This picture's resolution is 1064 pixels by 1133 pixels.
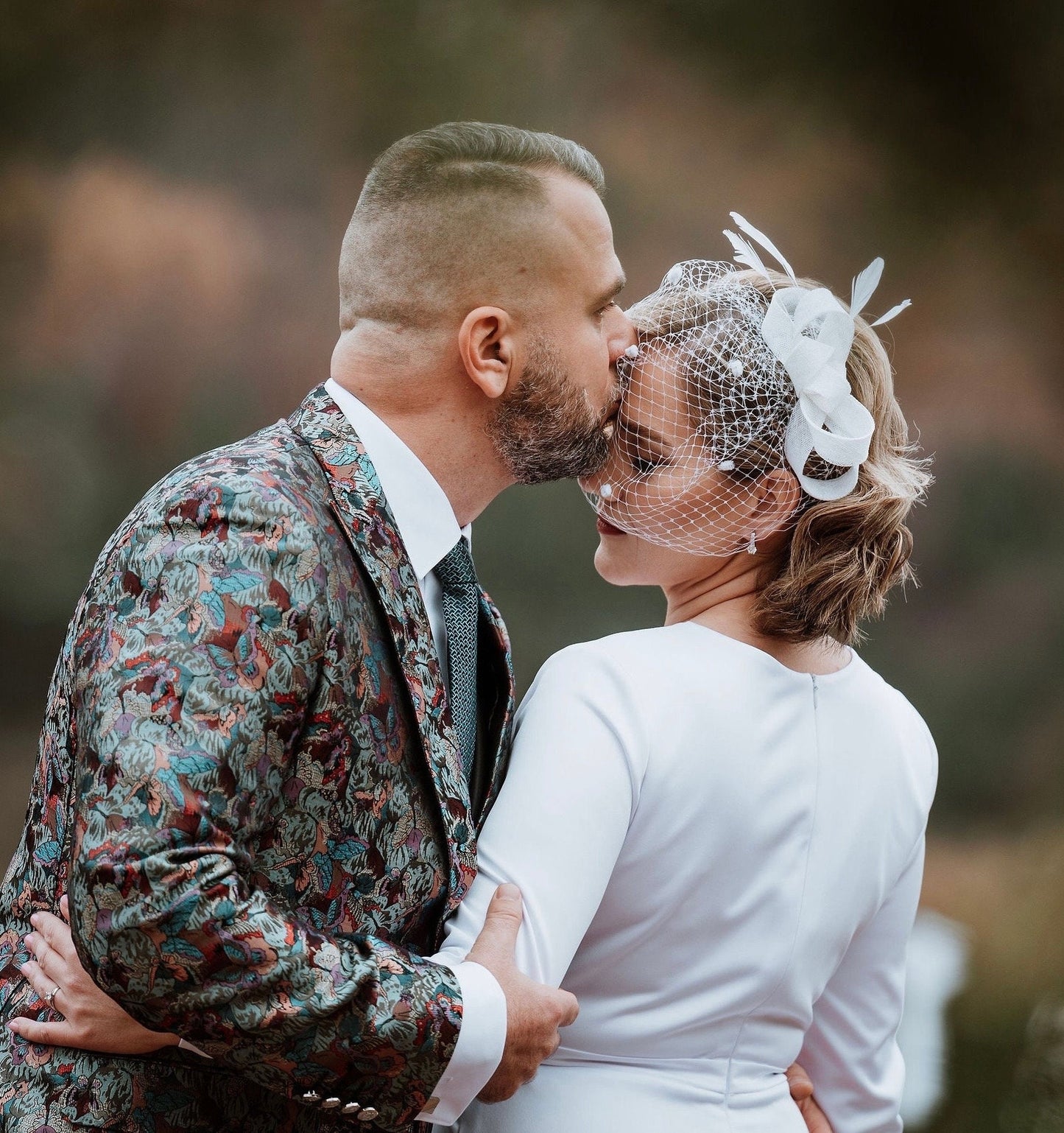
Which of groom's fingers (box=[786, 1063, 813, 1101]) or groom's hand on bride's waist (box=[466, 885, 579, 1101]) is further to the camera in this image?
groom's fingers (box=[786, 1063, 813, 1101])

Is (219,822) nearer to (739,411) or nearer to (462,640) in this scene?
(462,640)

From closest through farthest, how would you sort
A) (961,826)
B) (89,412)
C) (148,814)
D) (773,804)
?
(148,814)
(773,804)
(89,412)
(961,826)

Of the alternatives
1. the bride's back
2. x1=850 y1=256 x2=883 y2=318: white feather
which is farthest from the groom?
x1=850 y1=256 x2=883 y2=318: white feather

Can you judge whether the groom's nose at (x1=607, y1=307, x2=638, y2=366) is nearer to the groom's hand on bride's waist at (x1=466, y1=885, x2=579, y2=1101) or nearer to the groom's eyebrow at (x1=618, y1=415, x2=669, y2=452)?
the groom's eyebrow at (x1=618, y1=415, x2=669, y2=452)

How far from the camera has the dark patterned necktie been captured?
60.9 inches

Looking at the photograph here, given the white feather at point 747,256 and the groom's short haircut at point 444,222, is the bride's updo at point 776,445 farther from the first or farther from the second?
the groom's short haircut at point 444,222

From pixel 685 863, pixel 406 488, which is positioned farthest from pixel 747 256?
pixel 685 863

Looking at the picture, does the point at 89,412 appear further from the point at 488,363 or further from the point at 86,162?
the point at 488,363

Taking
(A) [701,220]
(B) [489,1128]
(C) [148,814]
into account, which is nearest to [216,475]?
(C) [148,814]

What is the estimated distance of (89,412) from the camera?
446 cm

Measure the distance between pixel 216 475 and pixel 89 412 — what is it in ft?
11.2

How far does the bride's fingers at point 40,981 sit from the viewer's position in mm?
1328

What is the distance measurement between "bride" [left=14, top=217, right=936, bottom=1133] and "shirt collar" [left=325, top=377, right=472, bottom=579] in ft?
0.67

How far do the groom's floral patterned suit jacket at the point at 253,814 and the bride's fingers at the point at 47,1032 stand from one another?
16 millimetres
